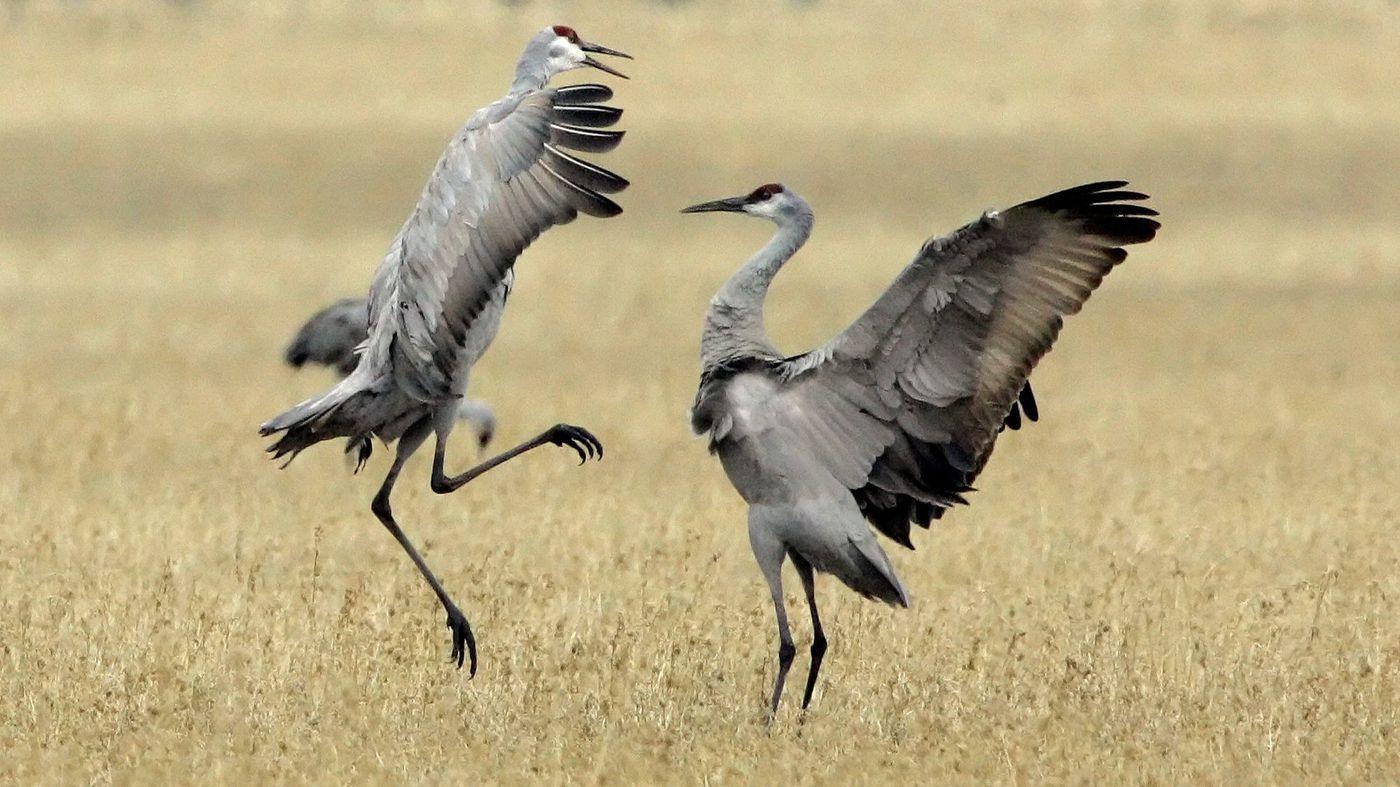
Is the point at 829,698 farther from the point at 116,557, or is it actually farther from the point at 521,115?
the point at 116,557

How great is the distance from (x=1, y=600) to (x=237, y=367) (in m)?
11.1

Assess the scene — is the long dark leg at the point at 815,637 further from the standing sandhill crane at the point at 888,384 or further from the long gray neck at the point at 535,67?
the long gray neck at the point at 535,67

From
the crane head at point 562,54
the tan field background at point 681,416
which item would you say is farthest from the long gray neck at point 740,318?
the crane head at point 562,54

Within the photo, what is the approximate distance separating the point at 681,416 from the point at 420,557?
771cm

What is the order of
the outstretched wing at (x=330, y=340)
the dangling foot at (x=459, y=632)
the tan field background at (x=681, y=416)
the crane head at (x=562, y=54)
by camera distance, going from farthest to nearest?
1. the outstretched wing at (x=330, y=340)
2. the crane head at (x=562, y=54)
3. the dangling foot at (x=459, y=632)
4. the tan field background at (x=681, y=416)

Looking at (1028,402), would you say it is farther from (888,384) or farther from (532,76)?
(532,76)

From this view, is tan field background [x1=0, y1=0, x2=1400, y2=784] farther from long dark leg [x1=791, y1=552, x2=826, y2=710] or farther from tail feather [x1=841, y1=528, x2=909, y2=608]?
tail feather [x1=841, y1=528, x2=909, y2=608]

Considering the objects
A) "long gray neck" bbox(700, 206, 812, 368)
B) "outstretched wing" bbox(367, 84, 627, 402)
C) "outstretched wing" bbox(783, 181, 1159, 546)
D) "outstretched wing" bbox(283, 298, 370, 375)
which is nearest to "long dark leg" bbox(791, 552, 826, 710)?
"outstretched wing" bbox(783, 181, 1159, 546)

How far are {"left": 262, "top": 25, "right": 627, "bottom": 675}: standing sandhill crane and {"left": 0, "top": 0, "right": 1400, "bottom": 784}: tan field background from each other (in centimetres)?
83

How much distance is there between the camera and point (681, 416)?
1655cm

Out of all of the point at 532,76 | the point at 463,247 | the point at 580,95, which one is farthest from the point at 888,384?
the point at 532,76

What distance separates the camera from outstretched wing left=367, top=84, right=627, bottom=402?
7566mm


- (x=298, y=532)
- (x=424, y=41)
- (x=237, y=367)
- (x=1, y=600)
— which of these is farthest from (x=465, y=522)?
(x=424, y=41)

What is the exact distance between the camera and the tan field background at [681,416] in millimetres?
7348
